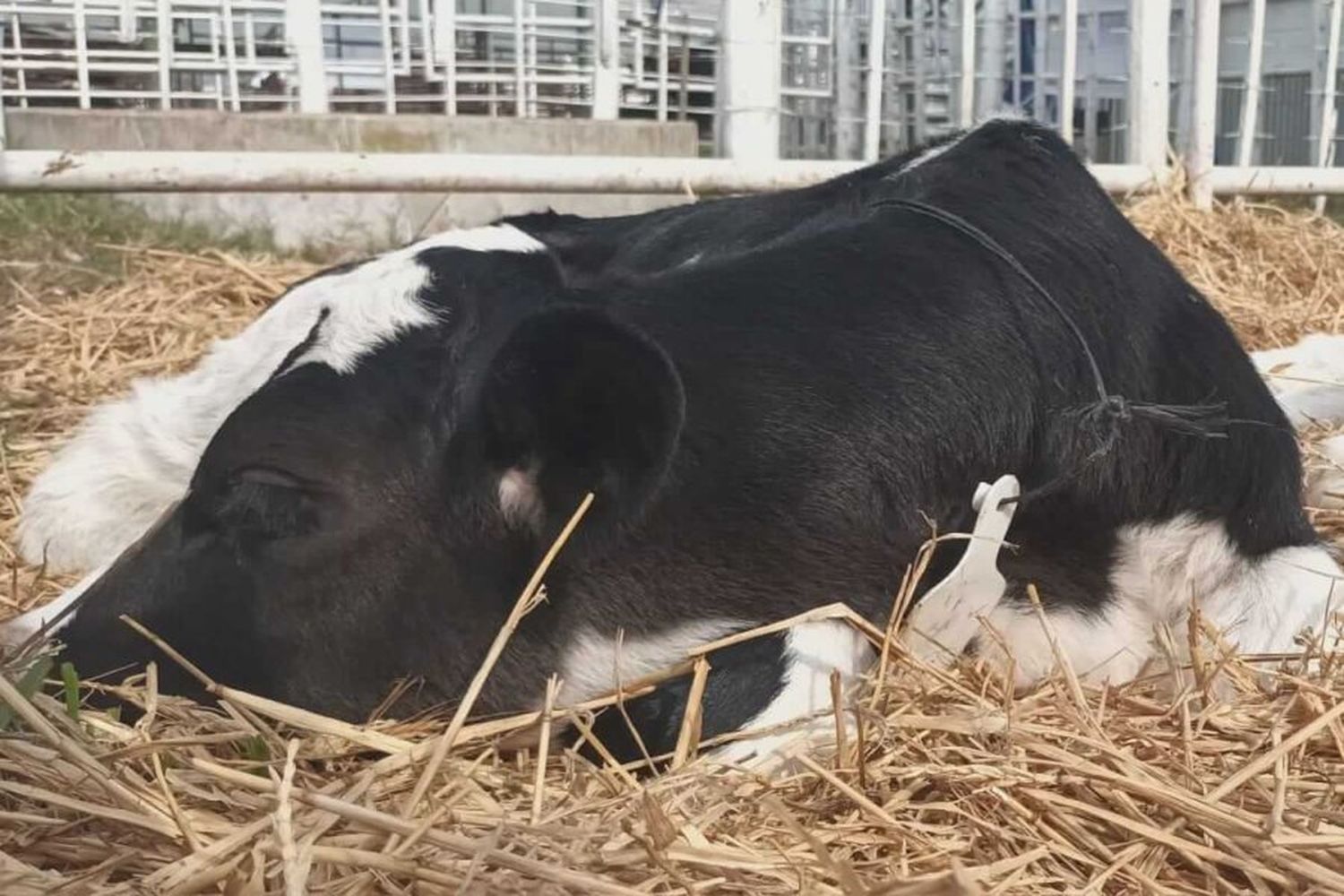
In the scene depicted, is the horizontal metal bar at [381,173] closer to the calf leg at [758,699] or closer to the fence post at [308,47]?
the fence post at [308,47]

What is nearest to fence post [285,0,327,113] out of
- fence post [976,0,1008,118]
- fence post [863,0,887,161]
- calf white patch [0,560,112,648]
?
fence post [863,0,887,161]

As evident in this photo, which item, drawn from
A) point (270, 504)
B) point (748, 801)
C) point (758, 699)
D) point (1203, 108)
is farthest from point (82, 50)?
point (748, 801)

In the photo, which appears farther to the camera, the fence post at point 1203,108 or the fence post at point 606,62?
the fence post at point 606,62

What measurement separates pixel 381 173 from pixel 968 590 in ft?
9.96

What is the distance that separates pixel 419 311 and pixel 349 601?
0.44m

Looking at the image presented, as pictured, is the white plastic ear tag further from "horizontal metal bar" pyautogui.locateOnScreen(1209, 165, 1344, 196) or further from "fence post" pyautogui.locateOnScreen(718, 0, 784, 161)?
"horizontal metal bar" pyautogui.locateOnScreen(1209, 165, 1344, 196)

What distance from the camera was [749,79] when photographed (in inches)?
219

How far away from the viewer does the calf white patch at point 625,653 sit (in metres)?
2.16

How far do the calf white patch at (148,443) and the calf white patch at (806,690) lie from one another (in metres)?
1.06

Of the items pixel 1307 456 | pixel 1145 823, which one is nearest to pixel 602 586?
pixel 1145 823

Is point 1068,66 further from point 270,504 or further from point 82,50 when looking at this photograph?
point 270,504

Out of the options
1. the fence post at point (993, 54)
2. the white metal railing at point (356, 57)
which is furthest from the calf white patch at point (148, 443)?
the fence post at point (993, 54)

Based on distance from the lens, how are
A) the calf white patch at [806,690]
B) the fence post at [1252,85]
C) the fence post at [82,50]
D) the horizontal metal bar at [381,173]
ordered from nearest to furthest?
1. the calf white patch at [806,690]
2. the horizontal metal bar at [381,173]
3. the fence post at [1252,85]
4. the fence post at [82,50]

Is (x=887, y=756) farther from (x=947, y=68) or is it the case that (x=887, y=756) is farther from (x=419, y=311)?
(x=947, y=68)
